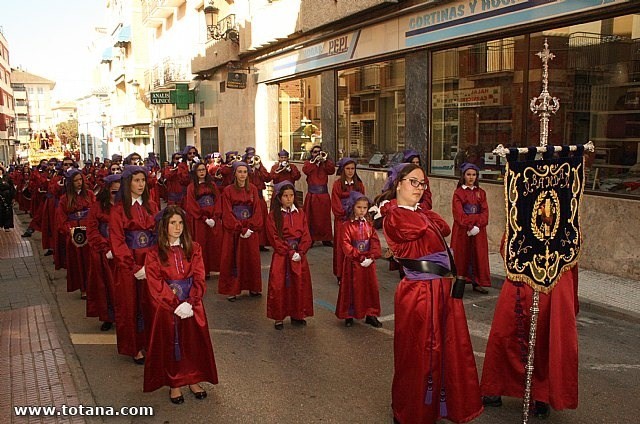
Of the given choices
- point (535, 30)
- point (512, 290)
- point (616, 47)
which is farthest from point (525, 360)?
point (535, 30)

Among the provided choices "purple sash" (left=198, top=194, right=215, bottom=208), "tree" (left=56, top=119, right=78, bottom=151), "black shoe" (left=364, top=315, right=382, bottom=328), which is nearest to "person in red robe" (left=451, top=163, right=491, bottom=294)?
"black shoe" (left=364, top=315, right=382, bottom=328)

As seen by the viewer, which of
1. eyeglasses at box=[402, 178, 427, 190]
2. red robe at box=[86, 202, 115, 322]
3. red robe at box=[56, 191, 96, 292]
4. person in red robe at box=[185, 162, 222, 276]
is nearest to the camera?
eyeglasses at box=[402, 178, 427, 190]

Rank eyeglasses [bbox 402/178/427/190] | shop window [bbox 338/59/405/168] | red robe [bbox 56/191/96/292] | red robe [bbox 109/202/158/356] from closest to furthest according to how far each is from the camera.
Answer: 1. eyeglasses [bbox 402/178/427/190]
2. red robe [bbox 109/202/158/356]
3. red robe [bbox 56/191/96/292]
4. shop window [bbox 338/59/405/168]

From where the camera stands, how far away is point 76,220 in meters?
8.54

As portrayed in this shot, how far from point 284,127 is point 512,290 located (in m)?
16.6

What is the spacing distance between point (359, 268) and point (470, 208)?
234cm

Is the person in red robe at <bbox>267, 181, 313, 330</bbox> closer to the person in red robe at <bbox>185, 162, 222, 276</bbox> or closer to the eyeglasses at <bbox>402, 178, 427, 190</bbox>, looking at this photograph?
the eyeglasses at <bbox>402, 178, 427, 190</bbox>

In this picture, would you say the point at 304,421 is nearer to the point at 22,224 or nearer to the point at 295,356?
the point at 295,356

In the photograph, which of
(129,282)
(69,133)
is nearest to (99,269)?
(129,282)

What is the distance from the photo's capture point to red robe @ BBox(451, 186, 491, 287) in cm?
838

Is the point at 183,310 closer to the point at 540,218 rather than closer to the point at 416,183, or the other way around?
the point at 416,183

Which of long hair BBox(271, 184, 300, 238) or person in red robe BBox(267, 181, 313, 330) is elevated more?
long hair BBox(271, 184, 300, 238)

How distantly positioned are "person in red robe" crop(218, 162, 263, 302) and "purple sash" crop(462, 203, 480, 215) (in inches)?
117

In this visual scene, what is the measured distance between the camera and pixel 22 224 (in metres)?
18.2
